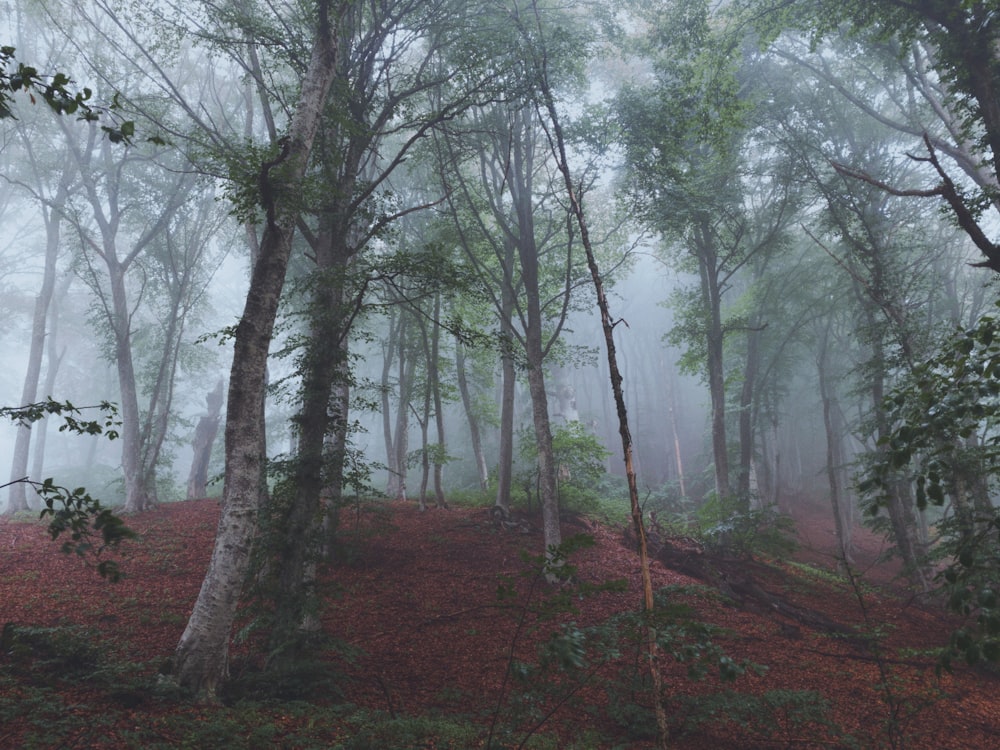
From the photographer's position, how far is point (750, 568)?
476 inches

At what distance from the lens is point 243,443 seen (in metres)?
5.41

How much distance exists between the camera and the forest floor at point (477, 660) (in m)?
4.01

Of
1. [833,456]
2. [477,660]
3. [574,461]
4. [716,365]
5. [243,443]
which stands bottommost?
[477,660]

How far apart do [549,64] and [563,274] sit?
4665mm

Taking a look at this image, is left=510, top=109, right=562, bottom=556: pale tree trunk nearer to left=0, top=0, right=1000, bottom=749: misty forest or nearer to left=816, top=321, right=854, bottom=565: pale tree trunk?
left=0, top=0, right=1000, bottom=749: misty forest

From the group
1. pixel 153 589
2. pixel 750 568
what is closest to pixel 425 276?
pixel 153 589

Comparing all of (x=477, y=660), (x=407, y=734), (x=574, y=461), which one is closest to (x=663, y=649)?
(x=407, y=734)

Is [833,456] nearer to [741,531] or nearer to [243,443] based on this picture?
[741,531]

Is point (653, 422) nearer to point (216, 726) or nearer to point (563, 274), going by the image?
point (563, 274)

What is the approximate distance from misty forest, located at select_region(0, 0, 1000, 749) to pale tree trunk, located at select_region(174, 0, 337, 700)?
34 mm

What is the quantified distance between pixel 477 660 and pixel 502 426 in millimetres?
6886

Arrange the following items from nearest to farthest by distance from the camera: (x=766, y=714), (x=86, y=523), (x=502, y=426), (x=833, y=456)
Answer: (x=86, y=523)
(x=766, y=714)
(x=502, y=426)
(x=833, y=456)

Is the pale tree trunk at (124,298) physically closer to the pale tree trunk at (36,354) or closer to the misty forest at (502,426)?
the misty forest at (502,426)

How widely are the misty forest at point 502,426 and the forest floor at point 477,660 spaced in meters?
0.06
